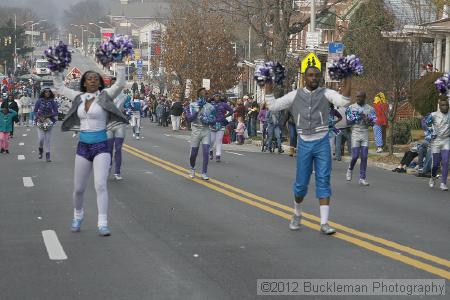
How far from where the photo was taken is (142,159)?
22.8 meters

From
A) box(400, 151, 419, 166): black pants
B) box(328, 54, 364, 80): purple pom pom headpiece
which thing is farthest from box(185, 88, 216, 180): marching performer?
box(328, 54, 364, 80): purple pom pom headpiece

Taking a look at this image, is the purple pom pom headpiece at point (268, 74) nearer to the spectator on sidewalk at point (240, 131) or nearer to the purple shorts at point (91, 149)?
the purple shorts at point (91, 149)

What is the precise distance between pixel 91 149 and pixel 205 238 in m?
1.65

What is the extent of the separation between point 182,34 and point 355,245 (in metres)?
48.6

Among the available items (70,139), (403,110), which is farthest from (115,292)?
(403,110)

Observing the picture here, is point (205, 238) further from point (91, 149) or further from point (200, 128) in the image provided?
point (200, 128)

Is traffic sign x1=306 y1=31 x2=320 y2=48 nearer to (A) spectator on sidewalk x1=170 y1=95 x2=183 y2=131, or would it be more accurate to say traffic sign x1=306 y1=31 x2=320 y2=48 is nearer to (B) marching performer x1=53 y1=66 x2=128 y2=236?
(A) spectator on sidewalk x1=170 y1=95 x2=183 y2=131

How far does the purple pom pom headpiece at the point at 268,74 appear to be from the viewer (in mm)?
11266

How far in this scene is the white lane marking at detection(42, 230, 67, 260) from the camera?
929 cm

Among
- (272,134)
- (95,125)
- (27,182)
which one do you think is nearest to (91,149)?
(95,125)

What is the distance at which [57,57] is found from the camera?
10984mm

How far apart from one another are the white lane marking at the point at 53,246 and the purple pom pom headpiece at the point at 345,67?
12.5 feet

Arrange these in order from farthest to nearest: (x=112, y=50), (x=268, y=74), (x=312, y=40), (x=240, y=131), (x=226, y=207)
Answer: (x=240, y=131), (x=312, y=40), (x=226, y=207), (x=268, y=74), (x=112, y=50)

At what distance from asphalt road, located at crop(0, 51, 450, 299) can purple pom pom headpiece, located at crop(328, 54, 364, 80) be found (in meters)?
1.89
